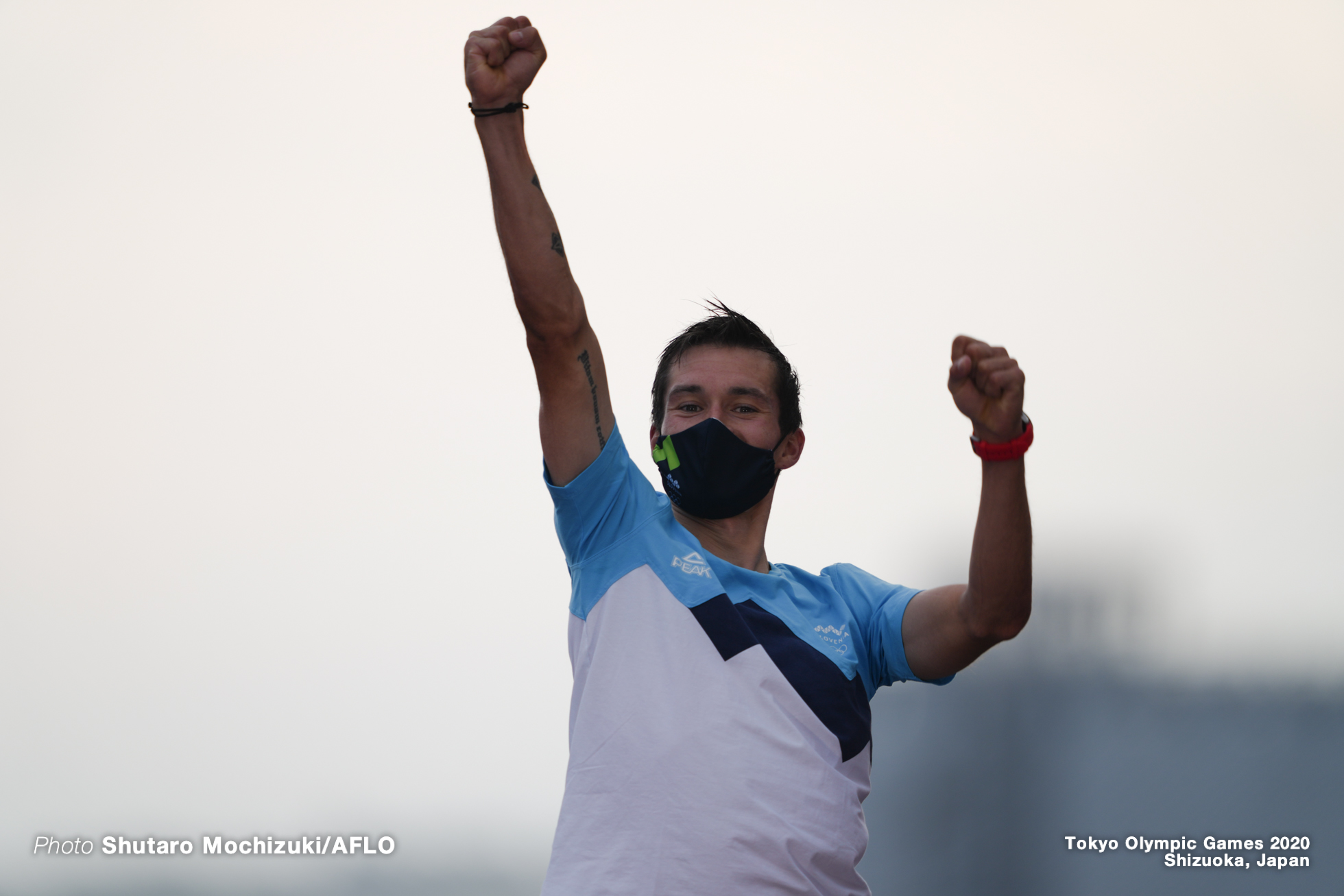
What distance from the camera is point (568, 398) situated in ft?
4.70

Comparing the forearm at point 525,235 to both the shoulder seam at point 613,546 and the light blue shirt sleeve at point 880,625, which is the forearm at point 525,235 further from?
the light blue shirt sleeve at point 880,625

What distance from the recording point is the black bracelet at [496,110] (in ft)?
4.53

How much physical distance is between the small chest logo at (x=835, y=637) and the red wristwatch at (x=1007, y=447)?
15.3 inches

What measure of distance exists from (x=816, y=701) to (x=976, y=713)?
7.58 ft

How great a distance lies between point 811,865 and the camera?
4.45 ft

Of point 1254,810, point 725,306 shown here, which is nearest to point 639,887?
point 725,306

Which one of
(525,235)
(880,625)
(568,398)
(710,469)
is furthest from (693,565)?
(525,235)

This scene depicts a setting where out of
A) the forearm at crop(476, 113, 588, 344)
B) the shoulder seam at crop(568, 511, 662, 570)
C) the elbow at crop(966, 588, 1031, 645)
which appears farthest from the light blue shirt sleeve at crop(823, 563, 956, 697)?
the forearm at crop(476, 113, 588, 344)

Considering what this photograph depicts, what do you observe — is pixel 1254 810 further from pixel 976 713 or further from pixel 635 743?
pixel 635 743

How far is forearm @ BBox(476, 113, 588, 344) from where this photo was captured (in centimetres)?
138

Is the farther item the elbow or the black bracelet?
the elbow

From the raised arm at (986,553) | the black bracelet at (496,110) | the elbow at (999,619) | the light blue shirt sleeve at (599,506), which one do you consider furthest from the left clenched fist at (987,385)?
the black bracelet at (496,110)

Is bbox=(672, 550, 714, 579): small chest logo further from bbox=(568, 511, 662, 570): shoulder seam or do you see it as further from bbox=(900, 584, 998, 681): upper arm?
bbox=(900, 584, 998, 681): upper arm

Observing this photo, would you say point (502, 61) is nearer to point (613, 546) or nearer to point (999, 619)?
point (613, 546)
